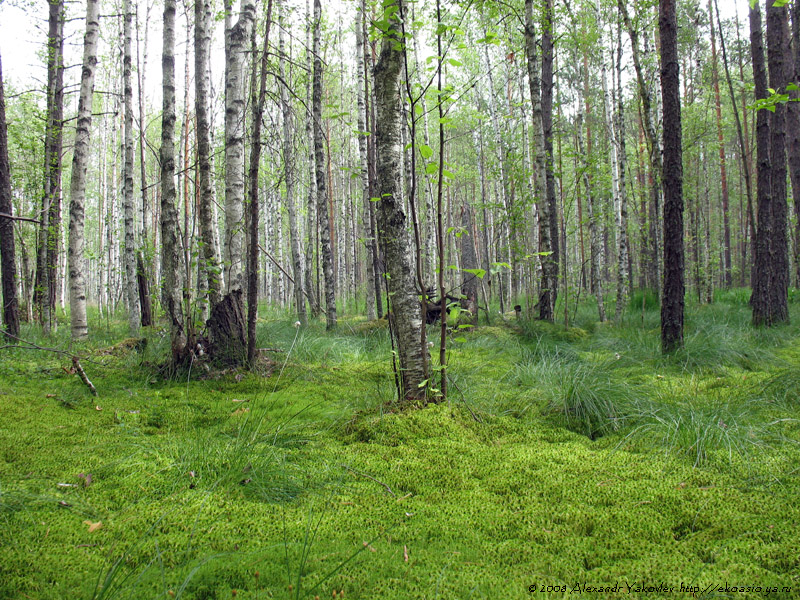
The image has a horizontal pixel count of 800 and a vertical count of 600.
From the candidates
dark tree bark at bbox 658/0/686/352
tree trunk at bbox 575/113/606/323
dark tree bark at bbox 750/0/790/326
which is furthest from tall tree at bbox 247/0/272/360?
dark tree bark at bbox 750/0/790/326

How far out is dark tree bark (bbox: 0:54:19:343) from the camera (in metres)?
5.93

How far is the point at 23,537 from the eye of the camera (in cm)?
149

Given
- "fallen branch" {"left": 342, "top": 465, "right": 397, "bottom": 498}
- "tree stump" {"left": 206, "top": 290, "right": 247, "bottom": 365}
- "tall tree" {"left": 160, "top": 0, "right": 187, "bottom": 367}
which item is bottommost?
"fallen branch" {"left": 342, "top": 465, "right": 397, "bottom": 498}

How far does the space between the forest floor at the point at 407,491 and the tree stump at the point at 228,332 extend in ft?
1.92

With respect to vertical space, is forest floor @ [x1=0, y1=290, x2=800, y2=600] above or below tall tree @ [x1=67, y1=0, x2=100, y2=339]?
below

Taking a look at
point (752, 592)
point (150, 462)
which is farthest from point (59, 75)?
point (752, 592)

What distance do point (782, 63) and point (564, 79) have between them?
1430 cm

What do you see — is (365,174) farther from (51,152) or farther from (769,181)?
(769,181)

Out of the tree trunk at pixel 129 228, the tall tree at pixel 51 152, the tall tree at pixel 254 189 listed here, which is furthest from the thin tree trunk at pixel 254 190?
the tall tree at pixel 51 152

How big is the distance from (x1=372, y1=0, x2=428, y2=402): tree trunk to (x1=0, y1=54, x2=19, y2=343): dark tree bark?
5762mm

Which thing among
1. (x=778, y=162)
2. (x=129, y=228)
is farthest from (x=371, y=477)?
(x=778, y=162)

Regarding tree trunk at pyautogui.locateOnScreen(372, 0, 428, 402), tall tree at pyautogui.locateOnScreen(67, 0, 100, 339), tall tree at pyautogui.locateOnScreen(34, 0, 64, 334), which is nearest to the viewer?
tree trunk at pyautogui.locateOnScreen(372, 0, 428, 402)

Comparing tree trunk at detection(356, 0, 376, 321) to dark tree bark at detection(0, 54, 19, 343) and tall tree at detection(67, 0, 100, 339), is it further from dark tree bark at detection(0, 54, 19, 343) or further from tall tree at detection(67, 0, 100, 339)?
dark tree bark at detection(0, 54, 19, 343)

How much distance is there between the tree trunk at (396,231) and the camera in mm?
2885
